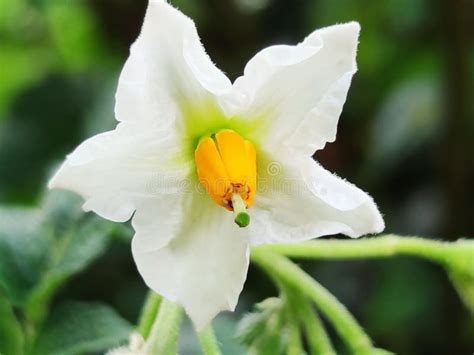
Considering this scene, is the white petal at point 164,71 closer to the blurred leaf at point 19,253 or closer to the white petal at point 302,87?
the white petal at point 302,87

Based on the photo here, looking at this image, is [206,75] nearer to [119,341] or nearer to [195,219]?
[195,219]

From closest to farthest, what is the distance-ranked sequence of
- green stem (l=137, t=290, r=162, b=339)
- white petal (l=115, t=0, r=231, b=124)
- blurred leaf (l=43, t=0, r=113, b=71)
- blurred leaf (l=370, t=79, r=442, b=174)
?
white petal (l=115, t=0, r=231, b=124) → green stem (l=137, t=290, r=162, b=339) → blurred leaf (l=370, t=79, r=442, b=174) → blurred leaf (l=43, t=0, r=113, b=71)

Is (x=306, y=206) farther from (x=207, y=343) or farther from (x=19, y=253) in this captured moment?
(x=19, y=253)

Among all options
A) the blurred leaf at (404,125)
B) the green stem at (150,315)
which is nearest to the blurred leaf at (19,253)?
the green stem at (150,315)

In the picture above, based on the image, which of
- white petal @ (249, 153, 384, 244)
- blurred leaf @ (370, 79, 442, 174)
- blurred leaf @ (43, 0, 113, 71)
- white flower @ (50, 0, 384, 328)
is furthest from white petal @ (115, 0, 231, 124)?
blurred leaf @ (43, 0, 113, 71)

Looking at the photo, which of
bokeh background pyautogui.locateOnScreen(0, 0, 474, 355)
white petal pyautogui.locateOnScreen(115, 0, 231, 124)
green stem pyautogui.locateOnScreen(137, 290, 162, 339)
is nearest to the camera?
white petal pyautogui.locateOnScreen(115, 0, 231, 124)

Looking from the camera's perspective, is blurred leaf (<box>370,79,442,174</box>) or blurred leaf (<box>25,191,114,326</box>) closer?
blurred leaf (<box>25,191,114,326</box>)

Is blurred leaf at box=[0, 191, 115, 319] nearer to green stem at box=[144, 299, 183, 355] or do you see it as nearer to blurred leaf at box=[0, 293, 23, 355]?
blurred leaf at box=[0, 293, 23, 355]
